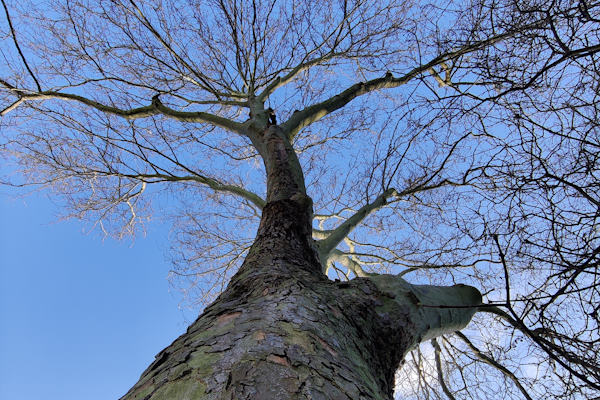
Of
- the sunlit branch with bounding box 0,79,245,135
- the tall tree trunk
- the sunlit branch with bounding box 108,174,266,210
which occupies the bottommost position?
the tall tree trunk

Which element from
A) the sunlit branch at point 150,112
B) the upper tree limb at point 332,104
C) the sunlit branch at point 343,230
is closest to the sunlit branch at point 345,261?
the sunlit branch at point 343,230

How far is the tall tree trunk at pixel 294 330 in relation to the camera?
78cm

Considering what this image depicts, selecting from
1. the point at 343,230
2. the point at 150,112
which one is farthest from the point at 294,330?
the point at 150,112

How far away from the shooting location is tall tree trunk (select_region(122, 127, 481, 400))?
0.78m

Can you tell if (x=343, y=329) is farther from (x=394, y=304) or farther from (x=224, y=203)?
(x=224, y=203)

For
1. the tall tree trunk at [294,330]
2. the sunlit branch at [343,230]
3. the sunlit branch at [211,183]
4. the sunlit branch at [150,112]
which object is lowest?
the tall tree trunk at [294,330]

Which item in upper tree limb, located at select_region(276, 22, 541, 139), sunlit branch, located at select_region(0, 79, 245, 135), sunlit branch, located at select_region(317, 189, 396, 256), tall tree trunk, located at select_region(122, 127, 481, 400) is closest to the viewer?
tall tree trunk, located at select_region(122, 127, 481, 400)

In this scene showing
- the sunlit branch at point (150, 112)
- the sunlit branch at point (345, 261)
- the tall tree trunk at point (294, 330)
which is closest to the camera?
the tall tree trunk at point (294, 330)

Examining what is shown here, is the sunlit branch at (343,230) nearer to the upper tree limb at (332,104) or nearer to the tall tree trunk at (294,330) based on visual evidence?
the tall tree trunk at (294,330)

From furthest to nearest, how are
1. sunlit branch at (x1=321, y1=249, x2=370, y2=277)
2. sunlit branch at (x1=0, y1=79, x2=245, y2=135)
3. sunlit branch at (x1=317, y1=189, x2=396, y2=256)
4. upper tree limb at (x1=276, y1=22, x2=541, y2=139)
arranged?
sunlit branch at (x1=321, y1=249, x2=370, y2=277) < sunlit branch at (x1=0, y1=79, x2=245, y2=135) < upper tree limb at (x1=276, y1=22, x2=541, y2=139) < sunlit branch at (x1=317, y1=189, x2=396, y2=256)

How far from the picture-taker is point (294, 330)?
1.03m

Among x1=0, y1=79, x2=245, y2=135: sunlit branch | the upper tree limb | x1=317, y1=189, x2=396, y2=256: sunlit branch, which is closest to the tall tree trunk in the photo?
x1=317, y1=189, x2=396, y2=256: sunlit branch

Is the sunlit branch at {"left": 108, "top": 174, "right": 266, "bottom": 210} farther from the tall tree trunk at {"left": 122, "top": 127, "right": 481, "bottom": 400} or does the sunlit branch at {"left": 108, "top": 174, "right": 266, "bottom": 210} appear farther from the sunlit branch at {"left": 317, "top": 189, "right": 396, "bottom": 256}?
the tall tree trunk at {"left": 122, "top": 127, "right": 481, "bottom": 400}

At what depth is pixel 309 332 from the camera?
3.47 feet
